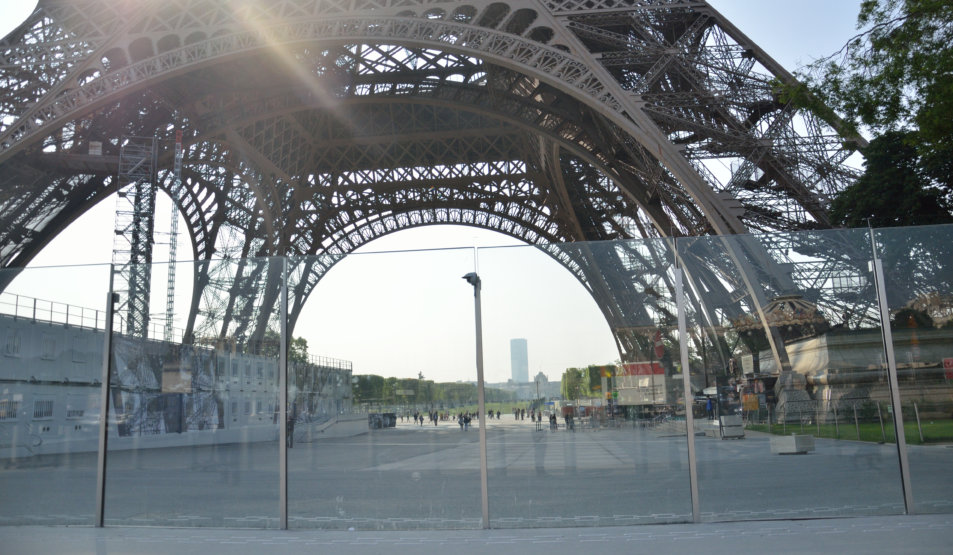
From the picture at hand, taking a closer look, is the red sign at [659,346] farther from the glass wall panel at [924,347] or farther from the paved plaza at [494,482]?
the glass wall panel at [924,347]

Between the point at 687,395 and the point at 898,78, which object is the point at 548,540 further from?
the point at 898,78

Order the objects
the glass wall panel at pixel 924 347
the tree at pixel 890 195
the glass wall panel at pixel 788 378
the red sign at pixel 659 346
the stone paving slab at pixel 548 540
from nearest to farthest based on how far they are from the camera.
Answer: the stone paving slab at pixel 548 540, the glass wall panel at pixel 924 347, the glass wall panel at pixel 788 378, the red sign at pixel 659 346, the tree at pixel 890 195

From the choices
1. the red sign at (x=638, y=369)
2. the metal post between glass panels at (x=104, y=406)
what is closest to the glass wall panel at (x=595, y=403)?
the red sign at (x=638, y=369)

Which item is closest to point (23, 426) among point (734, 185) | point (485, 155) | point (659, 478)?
point (659, 478)

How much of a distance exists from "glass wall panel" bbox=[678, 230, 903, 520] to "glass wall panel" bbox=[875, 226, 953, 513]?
0.18m

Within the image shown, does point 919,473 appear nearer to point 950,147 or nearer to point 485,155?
point 950,147

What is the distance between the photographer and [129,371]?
297 inches

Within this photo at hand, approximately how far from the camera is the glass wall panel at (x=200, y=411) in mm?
7129

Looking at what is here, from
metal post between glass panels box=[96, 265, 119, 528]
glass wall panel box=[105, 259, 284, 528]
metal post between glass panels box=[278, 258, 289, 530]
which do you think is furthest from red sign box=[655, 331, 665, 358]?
metal post between glass panels box=[96, 265, 119, 528]

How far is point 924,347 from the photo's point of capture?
6.95 meters

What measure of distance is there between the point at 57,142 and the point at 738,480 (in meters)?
28.6

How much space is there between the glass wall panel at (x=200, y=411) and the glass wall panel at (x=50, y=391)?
231 millimetres

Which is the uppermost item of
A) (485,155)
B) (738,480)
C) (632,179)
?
(485,155)

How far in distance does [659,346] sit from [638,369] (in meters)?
0.31
